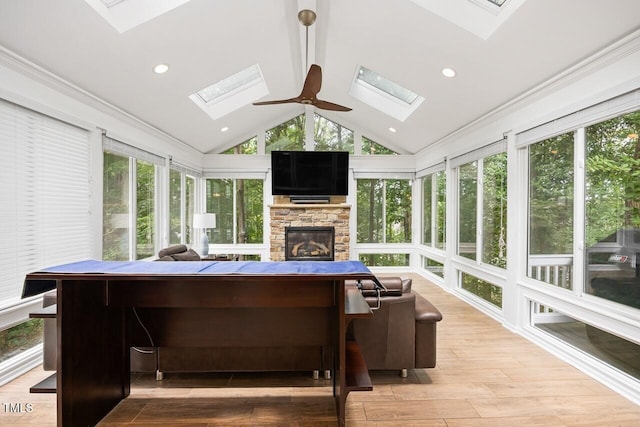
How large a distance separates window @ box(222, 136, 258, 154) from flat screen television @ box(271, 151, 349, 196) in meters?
1.06

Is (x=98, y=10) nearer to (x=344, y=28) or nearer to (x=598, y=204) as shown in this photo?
(x=344, y=28)

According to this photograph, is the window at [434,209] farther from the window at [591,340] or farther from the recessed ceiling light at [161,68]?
the recessed ceiling light at [161,68]

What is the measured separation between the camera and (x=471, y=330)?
3.92 metres

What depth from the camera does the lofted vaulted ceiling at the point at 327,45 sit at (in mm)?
2596

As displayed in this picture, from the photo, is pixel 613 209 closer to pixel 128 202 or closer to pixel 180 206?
pixel 128 202

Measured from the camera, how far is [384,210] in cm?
772

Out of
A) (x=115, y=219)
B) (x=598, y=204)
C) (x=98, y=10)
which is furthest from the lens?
(x=115, y=219)

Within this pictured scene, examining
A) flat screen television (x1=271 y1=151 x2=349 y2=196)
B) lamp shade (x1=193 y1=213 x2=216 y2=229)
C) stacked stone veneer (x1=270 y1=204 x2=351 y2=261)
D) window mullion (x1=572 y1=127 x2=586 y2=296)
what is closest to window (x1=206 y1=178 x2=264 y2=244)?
stacked stone veneer (x1=270 y1=204 x2=351 y2=261)

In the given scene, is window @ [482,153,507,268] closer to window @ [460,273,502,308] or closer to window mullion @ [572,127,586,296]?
window @ [460,273,502,308]

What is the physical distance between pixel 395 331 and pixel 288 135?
555cm

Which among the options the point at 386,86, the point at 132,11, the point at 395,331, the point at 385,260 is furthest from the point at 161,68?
the point at 385,260

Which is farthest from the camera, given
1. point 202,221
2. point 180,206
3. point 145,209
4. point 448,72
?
point 180,206

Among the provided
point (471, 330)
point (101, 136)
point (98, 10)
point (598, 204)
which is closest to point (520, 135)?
point (598, 204)

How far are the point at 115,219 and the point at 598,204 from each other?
494 cm
